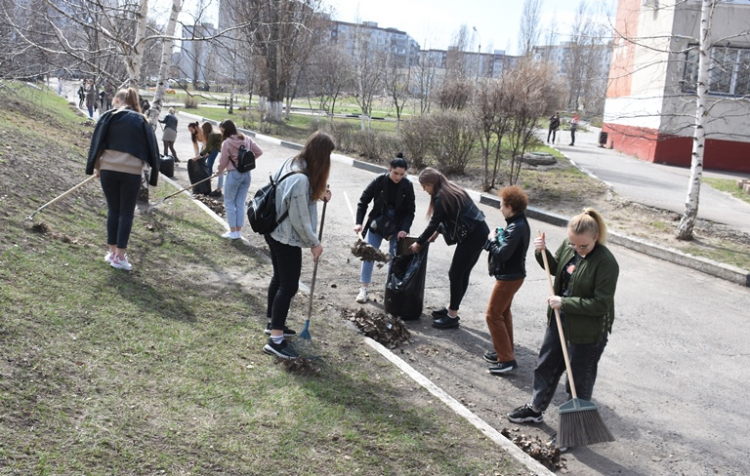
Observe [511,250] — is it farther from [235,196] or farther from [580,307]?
[235,196]

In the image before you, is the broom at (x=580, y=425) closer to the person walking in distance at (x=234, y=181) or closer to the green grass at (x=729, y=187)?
the person walking in distance at (x=234, y=181)

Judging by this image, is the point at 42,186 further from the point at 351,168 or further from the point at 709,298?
the point at 351,168

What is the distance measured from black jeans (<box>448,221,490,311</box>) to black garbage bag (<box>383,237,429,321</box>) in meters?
0.34

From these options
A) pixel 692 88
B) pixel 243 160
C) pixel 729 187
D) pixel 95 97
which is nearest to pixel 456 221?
pixel 243 160

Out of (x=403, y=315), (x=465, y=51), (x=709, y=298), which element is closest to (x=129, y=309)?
(x=403, y=315)

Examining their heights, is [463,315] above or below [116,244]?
below

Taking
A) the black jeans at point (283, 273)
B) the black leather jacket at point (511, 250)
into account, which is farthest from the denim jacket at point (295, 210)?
the black leather jacket at point (511, 250)

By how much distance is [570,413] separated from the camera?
159 inches

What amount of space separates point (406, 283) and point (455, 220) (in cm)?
82

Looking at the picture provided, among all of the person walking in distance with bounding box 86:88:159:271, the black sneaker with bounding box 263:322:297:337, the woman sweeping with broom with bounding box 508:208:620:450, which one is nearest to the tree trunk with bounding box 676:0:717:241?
the woman sweeping with broom with bounding box 508:208:620:450

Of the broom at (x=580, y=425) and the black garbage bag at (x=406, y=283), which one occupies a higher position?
the black garbage bag at (x=406, y=283)

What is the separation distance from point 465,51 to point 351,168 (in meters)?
36.9

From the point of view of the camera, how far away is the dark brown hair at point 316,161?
15.1 feet

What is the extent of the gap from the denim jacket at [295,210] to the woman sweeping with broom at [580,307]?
1618 millimetres
